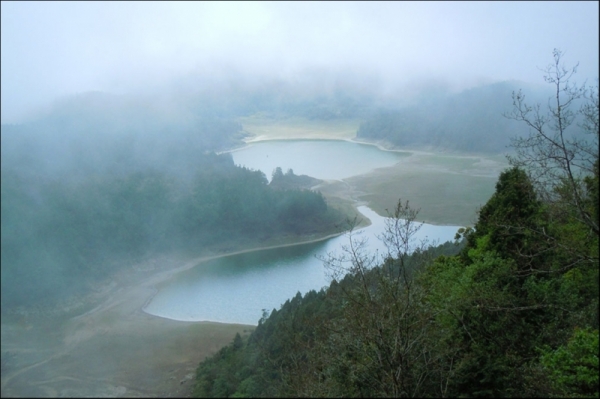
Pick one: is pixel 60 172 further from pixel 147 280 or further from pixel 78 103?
pixel 78 103

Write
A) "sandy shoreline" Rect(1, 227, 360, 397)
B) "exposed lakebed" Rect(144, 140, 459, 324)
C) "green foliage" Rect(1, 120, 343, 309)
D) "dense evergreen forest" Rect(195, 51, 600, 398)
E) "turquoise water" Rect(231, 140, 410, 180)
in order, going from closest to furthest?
"dense evergreen forest" Rect(195, 51, 600, 398) → "sandy shoreline" Rect(1, 227, 360, 397) → "green foliage" Rect(1, 120, 343, 309) → "exposed lakebed" Rect(144, 140, 459, 324) → "turquoise water" Rect(231, 140, 410, 180)

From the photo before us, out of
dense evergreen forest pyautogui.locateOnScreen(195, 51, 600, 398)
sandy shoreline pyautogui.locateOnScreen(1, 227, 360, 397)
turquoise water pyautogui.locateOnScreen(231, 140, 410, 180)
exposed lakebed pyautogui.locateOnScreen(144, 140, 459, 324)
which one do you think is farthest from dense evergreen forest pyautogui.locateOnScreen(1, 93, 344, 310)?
turquoise water pyautogui.locateOnScreen(231, 140, 410, 180)

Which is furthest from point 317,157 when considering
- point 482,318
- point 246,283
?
point 482,318

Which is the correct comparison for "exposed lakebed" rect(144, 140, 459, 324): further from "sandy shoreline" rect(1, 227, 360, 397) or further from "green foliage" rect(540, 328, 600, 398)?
"green foliage" rect(540, 328, 600, 398)

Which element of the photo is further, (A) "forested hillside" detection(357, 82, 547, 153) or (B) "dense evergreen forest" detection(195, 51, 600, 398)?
(A) "forested hillside" detection(357, 82, 547, 153)

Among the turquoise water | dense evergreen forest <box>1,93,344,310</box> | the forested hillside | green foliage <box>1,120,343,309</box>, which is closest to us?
green foliage <box>1,120,343,309</box>

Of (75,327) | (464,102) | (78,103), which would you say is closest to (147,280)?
(75,327)
